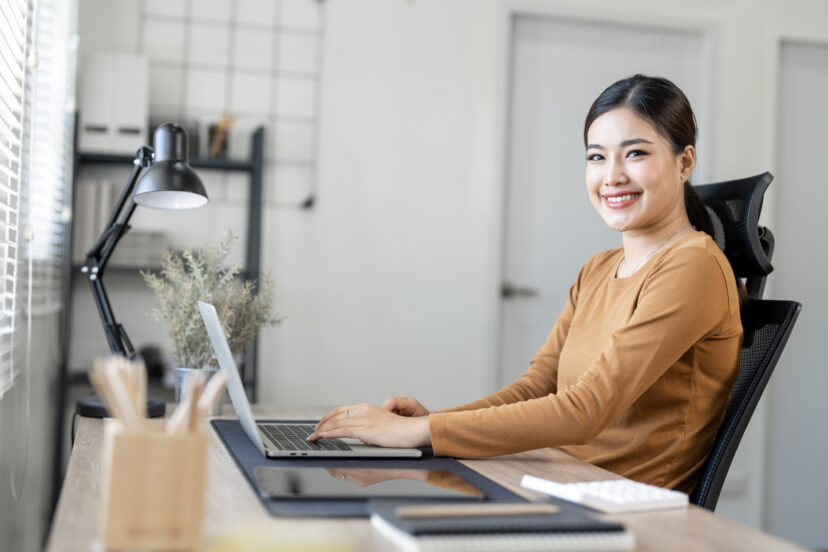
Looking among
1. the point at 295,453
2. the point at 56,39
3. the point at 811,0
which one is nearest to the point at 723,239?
the point at 295,453

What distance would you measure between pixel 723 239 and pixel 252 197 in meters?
1.72

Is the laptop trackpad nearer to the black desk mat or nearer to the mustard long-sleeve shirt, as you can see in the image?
the black desk mat

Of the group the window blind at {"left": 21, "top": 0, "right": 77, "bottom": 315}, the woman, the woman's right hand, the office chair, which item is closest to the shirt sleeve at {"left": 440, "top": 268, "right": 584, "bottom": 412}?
the woman

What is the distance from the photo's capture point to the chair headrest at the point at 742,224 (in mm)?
1538

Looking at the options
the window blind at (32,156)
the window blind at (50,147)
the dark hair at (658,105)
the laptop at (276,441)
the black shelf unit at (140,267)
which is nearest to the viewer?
the laptop at (276,441)

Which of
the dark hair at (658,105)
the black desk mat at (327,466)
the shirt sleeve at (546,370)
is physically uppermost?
the dark hair at (658,105)

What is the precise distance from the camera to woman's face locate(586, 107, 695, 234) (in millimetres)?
1487

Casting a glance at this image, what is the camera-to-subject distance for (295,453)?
1203mm

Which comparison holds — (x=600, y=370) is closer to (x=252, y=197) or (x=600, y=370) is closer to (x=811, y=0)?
(x=252, y=197)

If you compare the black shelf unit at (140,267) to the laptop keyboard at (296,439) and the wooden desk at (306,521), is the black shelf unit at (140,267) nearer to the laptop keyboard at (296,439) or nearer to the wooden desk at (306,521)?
the laptop keyboard at (296,439)

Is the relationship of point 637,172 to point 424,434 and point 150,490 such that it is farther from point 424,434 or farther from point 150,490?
point 150,490

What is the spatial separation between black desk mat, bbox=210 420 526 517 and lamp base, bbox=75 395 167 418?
0.73 ft

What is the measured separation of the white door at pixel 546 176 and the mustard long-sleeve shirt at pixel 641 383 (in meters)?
1.58

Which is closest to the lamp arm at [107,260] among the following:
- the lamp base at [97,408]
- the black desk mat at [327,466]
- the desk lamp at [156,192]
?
the desk lamp at [156,192]
